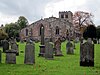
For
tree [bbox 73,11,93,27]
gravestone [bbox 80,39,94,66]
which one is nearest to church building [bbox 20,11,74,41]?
tree [bbox 73,11,93,27]

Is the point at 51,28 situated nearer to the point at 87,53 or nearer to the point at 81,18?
the point at 81,18

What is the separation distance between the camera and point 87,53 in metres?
20.1

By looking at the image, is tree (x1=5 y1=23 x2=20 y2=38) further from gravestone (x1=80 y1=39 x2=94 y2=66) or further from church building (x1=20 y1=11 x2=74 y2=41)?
gravestone (x1=80 y1=39 x2=94 y2=66)

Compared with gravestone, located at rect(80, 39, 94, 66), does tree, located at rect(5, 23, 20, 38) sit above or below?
above

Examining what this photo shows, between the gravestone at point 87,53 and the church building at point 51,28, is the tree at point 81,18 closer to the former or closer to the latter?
the church building at point 51,28

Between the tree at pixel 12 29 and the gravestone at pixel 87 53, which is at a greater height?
the tree at pixel 12 29

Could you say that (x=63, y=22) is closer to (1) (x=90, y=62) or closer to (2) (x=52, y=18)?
(2) (x=52, y=18)

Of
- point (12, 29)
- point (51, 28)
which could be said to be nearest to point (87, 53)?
point (51, 28)

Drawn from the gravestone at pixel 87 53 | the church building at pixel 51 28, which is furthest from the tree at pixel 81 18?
the gravestone at pixel 87 53

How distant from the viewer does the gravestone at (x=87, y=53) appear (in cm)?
2006

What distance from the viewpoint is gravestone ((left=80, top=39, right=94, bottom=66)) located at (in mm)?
20062

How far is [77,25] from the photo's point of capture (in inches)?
5015

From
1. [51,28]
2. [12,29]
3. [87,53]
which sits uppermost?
[12,29]

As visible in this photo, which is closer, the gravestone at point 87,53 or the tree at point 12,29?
the gravestone at point 87,53
